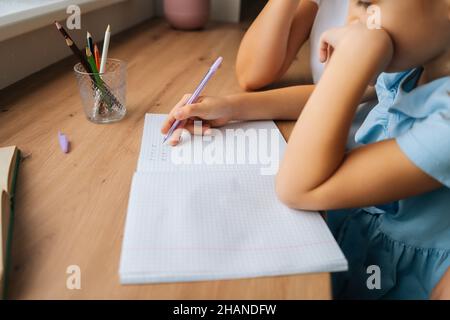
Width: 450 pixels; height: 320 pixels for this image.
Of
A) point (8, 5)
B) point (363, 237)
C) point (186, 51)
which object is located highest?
point (8, 5)

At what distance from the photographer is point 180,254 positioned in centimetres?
39

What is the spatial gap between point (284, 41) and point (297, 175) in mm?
473

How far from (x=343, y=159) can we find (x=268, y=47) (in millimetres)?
438

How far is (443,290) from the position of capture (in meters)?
0.48

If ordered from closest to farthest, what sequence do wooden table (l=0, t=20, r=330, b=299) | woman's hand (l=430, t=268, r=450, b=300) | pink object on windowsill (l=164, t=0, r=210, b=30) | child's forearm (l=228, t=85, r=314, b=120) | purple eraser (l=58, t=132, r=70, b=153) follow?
wooden table (l=0, t=20, r=330, b=299) → woman's hand (l=430, t=268, r=450, b=300) → purple eraser (l=58, t=132, r=70, b=153) → child's forearm (l=228, t=85, r=314, b=120) → pink object on windowsill (l=164, t=0, r=210, b=30)

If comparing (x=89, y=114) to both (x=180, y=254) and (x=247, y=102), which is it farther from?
(x=180, y=254)

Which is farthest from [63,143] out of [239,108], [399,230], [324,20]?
[324,20]

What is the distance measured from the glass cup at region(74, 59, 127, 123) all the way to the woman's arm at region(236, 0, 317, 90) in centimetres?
27

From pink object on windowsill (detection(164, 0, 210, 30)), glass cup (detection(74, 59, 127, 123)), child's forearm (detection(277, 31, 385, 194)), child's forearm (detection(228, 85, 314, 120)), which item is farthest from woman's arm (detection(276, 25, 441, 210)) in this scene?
pink object on windowsill (detection(164, 0, 210, 30))

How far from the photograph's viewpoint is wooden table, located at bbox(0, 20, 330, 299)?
0.36 metres

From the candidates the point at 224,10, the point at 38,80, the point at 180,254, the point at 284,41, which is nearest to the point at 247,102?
the point at 284,41

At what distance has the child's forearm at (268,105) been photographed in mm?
687

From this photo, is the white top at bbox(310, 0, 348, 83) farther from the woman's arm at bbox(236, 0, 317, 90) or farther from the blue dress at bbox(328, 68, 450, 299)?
the blue dress at bbox(328, 68, 450, 299)

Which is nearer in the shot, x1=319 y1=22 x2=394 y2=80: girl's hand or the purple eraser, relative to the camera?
x1=319 y1=22 x2=394 y2=80: girl's hand
